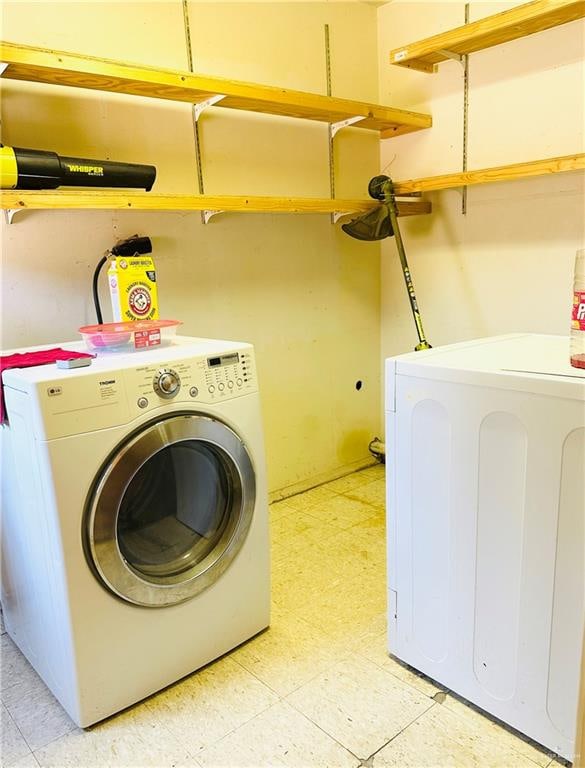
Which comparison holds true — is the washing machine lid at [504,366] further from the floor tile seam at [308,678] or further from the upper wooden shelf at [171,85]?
the upper wooden shelf at [171,85]

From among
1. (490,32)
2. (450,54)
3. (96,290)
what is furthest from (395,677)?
(450,54)

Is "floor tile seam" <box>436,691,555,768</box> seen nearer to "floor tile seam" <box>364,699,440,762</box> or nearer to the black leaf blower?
"floor tile seam" <box>364,699,440,762</box>

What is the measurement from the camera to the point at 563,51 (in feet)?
7.66

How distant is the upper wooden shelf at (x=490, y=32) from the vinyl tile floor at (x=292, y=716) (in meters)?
2.20

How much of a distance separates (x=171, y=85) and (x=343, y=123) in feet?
3.39

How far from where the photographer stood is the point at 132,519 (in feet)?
5.23

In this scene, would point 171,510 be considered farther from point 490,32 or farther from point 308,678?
point 490,32

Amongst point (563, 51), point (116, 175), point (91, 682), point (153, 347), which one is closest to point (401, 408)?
point (153, 347)

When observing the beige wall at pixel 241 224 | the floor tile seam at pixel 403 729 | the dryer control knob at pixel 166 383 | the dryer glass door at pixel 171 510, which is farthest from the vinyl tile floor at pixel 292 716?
the beige wall at pixel 241 224

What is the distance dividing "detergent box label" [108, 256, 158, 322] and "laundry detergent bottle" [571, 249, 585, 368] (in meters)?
1.38

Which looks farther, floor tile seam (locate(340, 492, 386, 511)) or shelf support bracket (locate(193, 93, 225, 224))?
floor tile seam (locate(340, 492, 386, 511))

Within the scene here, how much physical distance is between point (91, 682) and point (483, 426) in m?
1.20

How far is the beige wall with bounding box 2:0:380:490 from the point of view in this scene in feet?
6.77

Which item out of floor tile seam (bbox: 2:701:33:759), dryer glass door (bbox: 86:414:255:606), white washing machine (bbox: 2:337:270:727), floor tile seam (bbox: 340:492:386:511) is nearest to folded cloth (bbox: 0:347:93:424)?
white washing machine (bbox: 2:337:270:727)
